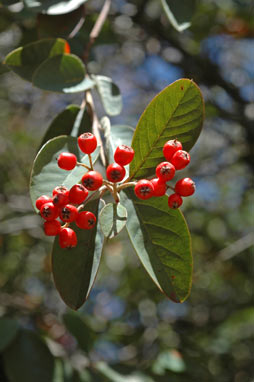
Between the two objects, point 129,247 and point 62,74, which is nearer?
point 62,74

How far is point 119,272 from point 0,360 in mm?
2106

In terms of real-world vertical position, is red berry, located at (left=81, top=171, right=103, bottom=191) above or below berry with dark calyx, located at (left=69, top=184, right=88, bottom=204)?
above

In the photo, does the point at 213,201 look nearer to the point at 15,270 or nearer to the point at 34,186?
the point at 15,270

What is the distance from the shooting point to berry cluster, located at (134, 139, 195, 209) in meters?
1.05

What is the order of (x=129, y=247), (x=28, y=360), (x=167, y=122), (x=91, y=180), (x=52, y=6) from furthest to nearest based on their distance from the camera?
1. (x=129, y=247)
2. (x=28, y=360)
3. (x=52, y=6)
4. (x=167, y=122)
5. (x=91, y=180)

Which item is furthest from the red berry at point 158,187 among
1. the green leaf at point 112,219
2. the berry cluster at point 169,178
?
the green leaf at point 112,219

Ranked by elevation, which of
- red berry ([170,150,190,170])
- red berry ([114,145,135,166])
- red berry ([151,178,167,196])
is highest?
red berry ([114,145,135,166])

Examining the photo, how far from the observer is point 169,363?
7.44ft

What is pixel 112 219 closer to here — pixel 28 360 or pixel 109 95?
pixel 109 95

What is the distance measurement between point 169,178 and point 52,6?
89 centimetres

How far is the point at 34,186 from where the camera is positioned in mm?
1148

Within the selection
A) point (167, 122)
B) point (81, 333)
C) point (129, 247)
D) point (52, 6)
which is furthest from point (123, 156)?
point (129, 247)

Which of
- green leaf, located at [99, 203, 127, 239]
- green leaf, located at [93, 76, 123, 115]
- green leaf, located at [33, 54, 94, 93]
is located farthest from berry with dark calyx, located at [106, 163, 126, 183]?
green leaf, located at [93, 76, 123, 115]

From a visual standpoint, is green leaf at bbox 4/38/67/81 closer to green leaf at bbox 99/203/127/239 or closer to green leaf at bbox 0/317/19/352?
green leaf at bbox 99/203/127/239
